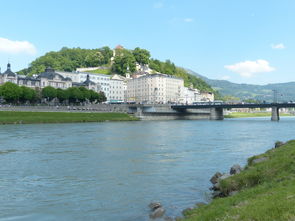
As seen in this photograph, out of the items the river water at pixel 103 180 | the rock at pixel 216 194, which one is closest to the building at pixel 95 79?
the river water at pixel 103 180

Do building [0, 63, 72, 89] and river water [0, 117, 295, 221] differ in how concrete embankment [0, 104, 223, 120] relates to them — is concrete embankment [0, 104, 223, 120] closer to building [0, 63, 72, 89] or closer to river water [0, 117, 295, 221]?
building [0, 63, 72, 89]

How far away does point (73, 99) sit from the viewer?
428 feet

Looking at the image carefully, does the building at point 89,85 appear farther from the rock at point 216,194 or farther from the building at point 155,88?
the rock at point 216,194

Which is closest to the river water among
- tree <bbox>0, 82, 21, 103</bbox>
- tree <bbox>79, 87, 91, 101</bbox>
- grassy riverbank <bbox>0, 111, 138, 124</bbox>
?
grassy riverbank <bbox>0, 111, 138, 124</bbox>

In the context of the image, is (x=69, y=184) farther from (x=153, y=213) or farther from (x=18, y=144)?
(x=18, y=144)

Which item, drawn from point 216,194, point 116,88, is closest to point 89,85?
point 116,88

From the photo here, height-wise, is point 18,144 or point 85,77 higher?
point 85,77

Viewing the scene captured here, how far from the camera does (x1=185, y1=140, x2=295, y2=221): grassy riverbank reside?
8.59m

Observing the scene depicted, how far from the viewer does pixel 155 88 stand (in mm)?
182000

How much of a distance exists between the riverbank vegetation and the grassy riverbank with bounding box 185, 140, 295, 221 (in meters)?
101

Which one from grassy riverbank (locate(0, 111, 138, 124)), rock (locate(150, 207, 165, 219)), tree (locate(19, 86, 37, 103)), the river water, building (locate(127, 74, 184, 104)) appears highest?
building (locate(127, 74, 184, 104))

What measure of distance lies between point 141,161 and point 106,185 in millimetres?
8602

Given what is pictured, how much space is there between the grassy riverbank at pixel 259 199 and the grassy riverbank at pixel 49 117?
6953 centimetres

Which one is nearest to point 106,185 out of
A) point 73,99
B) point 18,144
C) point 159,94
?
point 18,144
